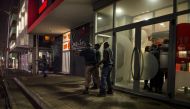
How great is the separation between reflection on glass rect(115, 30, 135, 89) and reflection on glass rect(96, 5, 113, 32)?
86cm

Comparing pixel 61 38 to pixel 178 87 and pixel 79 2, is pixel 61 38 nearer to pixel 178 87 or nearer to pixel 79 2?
pixel 79 2

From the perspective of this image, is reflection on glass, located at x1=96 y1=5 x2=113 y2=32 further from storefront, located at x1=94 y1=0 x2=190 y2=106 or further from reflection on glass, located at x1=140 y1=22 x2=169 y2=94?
reflection on glass, located at x1=140 y1=22 x2=169 y2=94

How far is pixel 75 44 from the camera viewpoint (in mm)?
17609

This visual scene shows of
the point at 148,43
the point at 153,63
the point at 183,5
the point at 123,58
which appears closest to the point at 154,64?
the point at 153,63

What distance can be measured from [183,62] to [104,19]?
468 cm

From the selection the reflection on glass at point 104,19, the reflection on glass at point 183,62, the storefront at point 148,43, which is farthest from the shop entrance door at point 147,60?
the reflection on glass at point 104,19

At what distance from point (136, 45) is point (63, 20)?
24.8 ft

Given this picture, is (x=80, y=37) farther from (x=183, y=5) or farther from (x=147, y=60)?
(x=183, y=5)

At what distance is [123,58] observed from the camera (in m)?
9.58

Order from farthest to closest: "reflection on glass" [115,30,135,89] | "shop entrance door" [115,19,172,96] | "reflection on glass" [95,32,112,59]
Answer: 1. "reflection on glass" [95,32,112,59]
2. "reflection on glass" [115,30,135,89]
3. "shop entrance door" [115,19,172,96]

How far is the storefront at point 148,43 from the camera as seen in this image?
6668 mm

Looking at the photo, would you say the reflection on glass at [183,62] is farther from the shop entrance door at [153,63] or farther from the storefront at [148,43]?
the shop entrance door at [153,63]

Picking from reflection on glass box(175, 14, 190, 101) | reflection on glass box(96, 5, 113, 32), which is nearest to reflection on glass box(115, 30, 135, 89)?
reflection on glass box(96, 5, 113, 32)

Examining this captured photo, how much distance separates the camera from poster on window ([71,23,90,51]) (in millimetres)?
15666
